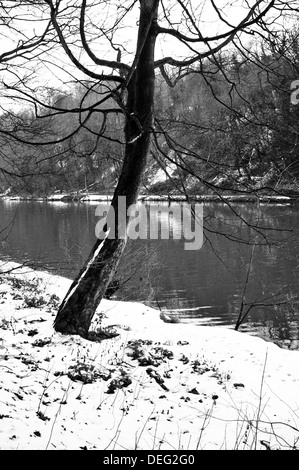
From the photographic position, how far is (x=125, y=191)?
7.14m

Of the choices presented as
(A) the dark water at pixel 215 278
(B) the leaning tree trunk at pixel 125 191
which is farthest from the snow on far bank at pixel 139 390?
(A) the dark water at pixel 215 278

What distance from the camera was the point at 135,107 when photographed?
22.6 ft

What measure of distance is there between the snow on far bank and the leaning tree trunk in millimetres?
472

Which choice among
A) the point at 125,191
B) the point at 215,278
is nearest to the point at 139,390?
→ the point at 125,191

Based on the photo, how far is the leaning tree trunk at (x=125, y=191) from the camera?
6.85 meters

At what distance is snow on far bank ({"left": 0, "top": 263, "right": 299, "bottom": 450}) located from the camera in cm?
389

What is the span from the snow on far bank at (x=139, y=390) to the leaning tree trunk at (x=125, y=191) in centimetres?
47

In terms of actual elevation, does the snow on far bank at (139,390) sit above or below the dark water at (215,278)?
above

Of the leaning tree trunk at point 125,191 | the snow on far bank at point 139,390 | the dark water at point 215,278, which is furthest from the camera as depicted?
the dark water at point 215,278

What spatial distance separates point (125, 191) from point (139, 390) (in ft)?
11.0

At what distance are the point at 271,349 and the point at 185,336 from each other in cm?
170

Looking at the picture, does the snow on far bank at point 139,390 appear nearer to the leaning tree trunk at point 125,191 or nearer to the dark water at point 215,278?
the leaning tree trunk at point 125,191

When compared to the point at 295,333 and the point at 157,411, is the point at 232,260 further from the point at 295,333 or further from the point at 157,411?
the point at 157,411

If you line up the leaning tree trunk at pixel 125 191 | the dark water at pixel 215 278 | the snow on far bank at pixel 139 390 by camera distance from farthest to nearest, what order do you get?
the dark water at pixel 215 278 < the leaning tree trunk at pixel 125 191 < the snow on far bank at pixel 139 390
